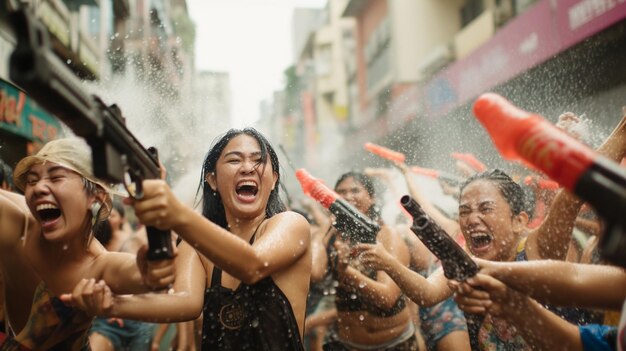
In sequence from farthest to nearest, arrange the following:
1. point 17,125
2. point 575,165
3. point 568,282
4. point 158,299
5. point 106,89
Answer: point 106,89 → point 17,125 → point 158,299 → point 568,282 → point 575,165

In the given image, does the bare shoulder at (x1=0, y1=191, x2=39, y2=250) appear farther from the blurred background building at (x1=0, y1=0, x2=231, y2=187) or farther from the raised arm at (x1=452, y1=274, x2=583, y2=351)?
the raised arm at (x1=452, y1=274, x2=583, y2=351)

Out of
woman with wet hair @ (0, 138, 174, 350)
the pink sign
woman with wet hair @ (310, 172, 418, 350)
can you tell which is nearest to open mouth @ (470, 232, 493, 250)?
woman with wet hair @ (310, 172, 418, 350)

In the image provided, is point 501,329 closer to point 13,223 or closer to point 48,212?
point 48,212

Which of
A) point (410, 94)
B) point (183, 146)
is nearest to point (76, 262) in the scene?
point (183, 146)

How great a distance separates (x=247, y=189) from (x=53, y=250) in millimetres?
941

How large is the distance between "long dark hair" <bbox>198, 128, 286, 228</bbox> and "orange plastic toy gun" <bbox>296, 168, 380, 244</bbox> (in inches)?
19.5

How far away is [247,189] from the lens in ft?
8.83

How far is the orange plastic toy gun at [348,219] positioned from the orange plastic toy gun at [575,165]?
5.78 ft

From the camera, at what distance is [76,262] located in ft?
8.25

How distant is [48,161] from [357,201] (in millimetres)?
2656

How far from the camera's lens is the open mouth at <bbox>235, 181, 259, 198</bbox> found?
8.59 feet

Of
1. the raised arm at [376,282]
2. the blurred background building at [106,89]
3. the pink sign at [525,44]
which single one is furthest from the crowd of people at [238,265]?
the pink sign at [525,44]

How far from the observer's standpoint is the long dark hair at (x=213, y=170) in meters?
2.73

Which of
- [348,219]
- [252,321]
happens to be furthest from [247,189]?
[348,219]
